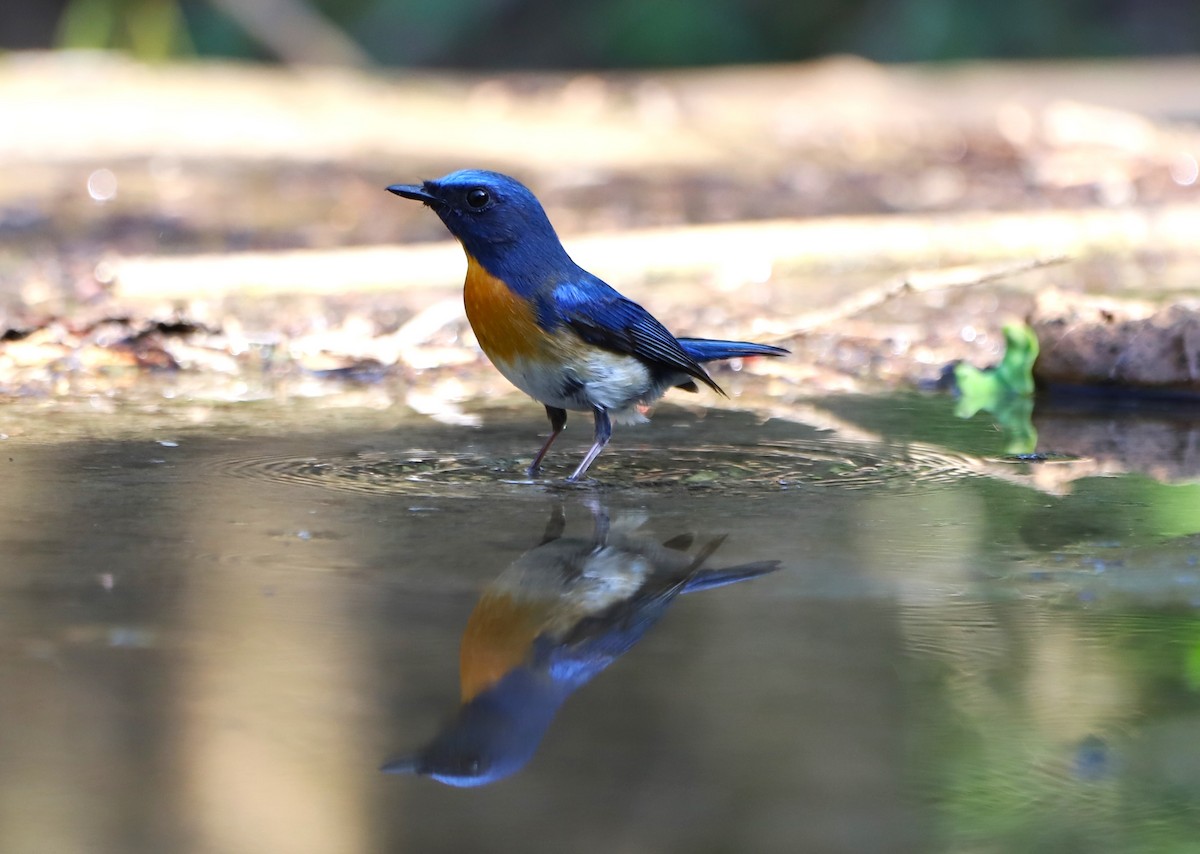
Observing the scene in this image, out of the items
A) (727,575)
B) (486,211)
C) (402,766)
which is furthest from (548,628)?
(486,211)

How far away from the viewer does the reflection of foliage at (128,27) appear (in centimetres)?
1394

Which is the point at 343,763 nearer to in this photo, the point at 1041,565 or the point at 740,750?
the point at 740,750

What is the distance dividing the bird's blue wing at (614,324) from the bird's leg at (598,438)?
16 cm

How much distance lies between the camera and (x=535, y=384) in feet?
13.4

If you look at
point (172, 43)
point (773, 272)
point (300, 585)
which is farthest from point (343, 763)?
point (172, 43)

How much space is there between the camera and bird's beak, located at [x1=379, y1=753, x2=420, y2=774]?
2.22 metres

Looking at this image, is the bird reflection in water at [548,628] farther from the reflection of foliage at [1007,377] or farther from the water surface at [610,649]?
the reflection of foliage at [1007,377]

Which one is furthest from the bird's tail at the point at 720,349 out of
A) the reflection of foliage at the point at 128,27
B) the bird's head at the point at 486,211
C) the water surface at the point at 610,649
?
the reflection of foliage at the point at 128,27

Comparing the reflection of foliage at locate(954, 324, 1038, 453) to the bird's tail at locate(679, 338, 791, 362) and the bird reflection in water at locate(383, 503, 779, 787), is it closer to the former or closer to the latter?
the bird's tail at locate(679, 338, 791, 362)

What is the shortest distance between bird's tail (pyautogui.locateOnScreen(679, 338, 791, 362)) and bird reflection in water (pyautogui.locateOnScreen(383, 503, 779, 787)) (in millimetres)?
928

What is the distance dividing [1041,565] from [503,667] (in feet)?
3.83

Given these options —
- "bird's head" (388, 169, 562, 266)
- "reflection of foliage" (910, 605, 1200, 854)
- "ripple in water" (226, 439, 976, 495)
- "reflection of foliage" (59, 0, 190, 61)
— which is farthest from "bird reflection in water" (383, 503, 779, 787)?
"reflection of foliage" (59, 0, 190, 61)

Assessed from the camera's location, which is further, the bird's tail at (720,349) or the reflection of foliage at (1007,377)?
the reflection of foliage at (1007,377)

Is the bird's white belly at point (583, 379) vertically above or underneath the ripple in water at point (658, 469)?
above
